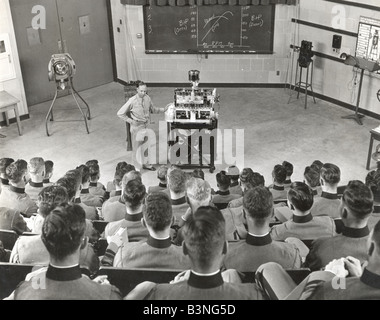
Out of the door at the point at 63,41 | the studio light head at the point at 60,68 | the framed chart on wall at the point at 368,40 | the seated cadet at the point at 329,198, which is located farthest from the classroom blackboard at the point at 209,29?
the seated cadet at the point at 329,198

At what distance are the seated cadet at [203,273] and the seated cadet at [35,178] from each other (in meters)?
2.78

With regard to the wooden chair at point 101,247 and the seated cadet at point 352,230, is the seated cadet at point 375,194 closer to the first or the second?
the seated cadet at point 352,230

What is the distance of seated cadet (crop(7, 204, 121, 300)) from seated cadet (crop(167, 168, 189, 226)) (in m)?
1.73

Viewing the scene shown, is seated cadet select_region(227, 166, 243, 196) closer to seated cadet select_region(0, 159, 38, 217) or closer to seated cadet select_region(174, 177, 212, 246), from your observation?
seated cadet select_region(174, 177, 212, 246)

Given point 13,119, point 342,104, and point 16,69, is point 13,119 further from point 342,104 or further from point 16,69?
point 342,104

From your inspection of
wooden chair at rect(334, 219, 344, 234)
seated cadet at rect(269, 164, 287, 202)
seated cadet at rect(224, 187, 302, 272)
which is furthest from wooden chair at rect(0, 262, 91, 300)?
seated cadet at rect(269, 164, 287, 202)

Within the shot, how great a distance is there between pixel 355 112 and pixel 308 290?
22.4 feet

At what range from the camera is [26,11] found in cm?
880

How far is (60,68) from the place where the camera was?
7.99m

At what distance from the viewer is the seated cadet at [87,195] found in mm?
4930

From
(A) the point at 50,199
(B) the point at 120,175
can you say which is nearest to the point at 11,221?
(A) the point at 50,199

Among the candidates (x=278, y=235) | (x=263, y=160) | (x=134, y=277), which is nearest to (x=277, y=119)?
(x=263, y=160)

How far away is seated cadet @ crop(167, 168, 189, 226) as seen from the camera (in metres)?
4.10

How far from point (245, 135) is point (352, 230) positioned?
512cm
